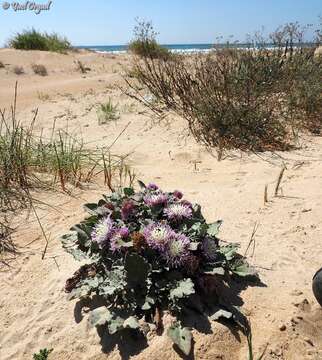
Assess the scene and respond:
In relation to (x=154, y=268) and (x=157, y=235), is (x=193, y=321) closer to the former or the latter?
(x=154, y=268)

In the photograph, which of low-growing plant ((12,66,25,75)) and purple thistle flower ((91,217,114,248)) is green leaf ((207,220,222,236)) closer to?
purple thistle flower ((91,217,114,248))

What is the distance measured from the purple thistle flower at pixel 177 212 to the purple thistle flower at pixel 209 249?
0.17 meters

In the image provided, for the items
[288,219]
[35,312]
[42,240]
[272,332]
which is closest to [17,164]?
[42,240]

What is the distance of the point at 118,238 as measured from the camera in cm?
232

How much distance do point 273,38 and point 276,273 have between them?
5.80 m

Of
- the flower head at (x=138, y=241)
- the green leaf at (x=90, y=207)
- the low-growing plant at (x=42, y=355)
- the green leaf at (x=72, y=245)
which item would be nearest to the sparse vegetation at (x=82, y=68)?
the green leaf at (x=90, y=207)

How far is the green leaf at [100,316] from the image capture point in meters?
2.10

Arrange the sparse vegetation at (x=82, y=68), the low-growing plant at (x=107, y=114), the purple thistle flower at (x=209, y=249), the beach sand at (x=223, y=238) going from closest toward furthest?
the beach sand at (x=223, y=238), the purple thistle flower at (x=209, y=249), the low-growing plant at (x=107, y=114), the sparse vegetation at (x=82, y=68)

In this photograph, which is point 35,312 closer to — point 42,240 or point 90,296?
point 90,296

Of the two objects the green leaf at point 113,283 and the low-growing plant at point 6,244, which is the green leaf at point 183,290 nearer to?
the green leaf at point 113,283

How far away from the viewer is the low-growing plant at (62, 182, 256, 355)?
7.04ft

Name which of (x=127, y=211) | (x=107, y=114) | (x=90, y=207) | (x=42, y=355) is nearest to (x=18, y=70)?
(x=107, y=114)

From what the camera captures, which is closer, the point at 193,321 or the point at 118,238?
the point at 193,321

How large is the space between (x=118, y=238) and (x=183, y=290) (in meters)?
0.42
